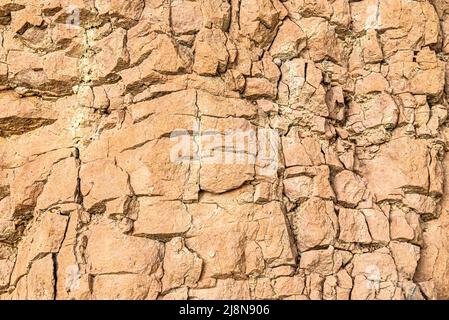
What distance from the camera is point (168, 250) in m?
7.58

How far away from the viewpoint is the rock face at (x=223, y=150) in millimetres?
7617

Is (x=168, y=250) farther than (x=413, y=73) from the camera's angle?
No

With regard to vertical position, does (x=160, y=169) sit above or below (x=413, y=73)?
below

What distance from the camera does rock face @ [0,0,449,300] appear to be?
762 centimetres

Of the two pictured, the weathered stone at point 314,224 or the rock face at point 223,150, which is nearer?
the rock face at point 223,150

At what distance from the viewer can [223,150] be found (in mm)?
7891

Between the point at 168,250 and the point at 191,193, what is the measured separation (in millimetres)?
726

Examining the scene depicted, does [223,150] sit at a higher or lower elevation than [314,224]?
higher

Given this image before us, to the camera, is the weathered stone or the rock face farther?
the weathered stone
